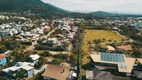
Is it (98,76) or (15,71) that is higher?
(15,71)

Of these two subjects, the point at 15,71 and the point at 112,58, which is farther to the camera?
the point at 112,58

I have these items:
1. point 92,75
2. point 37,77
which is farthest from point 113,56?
point 37,77

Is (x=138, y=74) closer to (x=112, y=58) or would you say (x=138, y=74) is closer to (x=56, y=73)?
(x=112, y=58)

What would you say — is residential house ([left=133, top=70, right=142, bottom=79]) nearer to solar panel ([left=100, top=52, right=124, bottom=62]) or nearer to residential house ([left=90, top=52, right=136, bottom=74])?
residential house ([left=90, top=52, right=136, bottom=74])

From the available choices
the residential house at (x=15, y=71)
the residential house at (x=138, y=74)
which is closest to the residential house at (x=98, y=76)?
the residential house at (x=138, y=74)

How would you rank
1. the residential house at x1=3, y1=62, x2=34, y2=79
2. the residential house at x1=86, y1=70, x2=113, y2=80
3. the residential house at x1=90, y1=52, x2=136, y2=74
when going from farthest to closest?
the residential house at x1=90, y1=52, x2=136, y2=74 < the residential house at x1=3, y1=62, x2=34, y2=79 < the residential house at x1=86, y1=70, x2=113, y2=80

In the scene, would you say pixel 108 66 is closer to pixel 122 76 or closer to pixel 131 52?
pixel 122 76

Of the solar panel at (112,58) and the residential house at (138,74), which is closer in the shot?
the residential house at (138,74)

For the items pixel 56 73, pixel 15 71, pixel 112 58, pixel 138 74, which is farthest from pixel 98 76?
pixel 15 71

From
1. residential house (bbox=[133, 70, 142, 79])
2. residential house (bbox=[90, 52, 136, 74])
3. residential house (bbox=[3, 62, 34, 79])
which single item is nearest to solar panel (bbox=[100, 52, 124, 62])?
residential house (bbox=[90, 52, 136, 74])

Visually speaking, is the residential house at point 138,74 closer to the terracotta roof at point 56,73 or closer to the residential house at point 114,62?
the residential house at point 114,62

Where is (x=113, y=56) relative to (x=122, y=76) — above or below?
above
